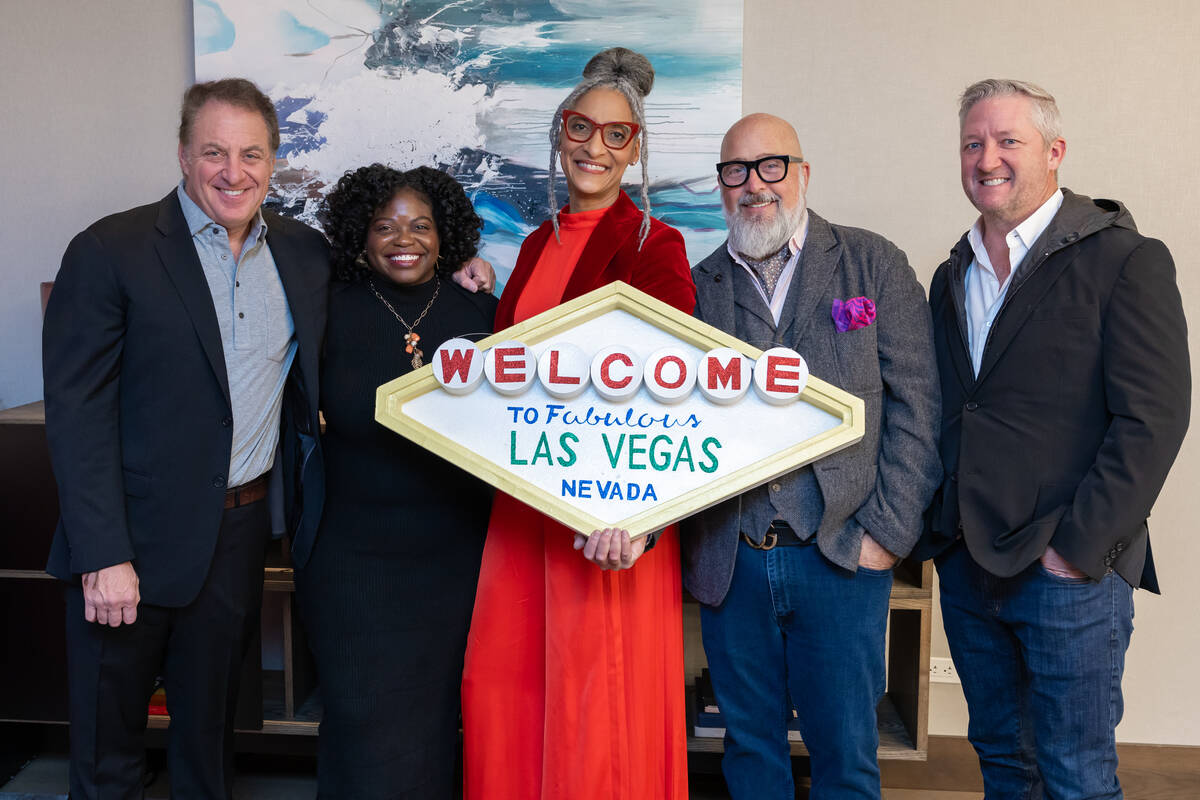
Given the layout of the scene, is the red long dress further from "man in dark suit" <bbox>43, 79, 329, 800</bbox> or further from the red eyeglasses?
"man in dark suit" <bbox>43, 79, 329, 800</bbox>

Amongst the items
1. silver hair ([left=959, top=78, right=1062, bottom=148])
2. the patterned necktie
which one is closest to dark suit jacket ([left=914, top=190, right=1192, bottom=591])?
silver hair ([left=959, top=78, right=1062, bottom=148])

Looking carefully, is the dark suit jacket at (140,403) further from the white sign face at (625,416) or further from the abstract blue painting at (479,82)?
the abstract blue painting at (479,82)

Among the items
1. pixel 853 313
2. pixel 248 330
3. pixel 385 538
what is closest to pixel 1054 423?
pixel 853 313

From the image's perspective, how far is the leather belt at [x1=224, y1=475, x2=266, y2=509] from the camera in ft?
5.64

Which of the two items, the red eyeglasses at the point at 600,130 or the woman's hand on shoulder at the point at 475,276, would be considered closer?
the red eyeglasses at the point at 600,130

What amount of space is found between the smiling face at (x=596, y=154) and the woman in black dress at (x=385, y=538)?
32 centimetres

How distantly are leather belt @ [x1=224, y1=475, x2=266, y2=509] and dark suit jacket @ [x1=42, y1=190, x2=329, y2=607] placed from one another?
5 cm

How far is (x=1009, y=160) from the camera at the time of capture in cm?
169

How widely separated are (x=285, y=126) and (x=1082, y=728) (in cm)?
258

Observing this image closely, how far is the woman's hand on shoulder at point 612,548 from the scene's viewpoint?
1533mm

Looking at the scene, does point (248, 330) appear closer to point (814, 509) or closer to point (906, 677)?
point (814, 509)

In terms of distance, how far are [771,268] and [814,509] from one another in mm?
501

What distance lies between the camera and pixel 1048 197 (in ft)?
5.66

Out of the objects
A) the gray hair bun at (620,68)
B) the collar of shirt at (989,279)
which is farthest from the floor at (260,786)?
the gray hair bun at (620,68)
